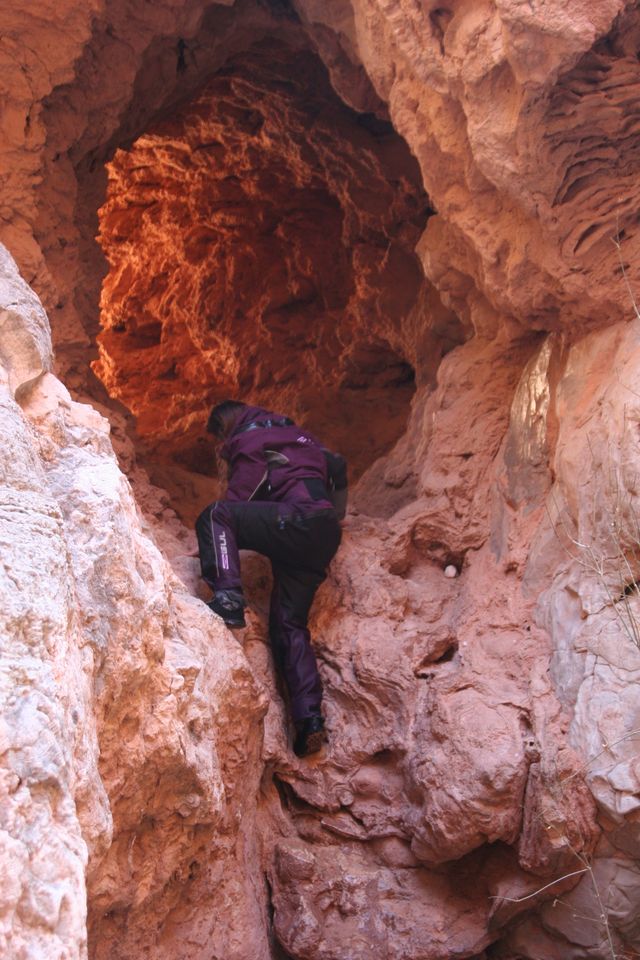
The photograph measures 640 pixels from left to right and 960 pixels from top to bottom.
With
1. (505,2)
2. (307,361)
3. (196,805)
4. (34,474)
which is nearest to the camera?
(34,474)

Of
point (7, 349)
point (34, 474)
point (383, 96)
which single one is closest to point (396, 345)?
point (383, 96)

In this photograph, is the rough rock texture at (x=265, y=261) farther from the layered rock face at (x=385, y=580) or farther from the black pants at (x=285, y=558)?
the black pants at (x=285, y=558)

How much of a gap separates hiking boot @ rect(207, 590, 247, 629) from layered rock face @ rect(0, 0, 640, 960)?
9.4 inches

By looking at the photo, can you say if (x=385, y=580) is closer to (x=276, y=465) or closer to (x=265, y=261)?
(x=276, y=465)

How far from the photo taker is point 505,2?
10.3ft

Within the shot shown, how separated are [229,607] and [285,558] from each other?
42 cm

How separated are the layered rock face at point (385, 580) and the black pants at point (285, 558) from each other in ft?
0.41

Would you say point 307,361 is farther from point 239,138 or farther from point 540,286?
point 540,286

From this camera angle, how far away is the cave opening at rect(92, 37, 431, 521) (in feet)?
21.0

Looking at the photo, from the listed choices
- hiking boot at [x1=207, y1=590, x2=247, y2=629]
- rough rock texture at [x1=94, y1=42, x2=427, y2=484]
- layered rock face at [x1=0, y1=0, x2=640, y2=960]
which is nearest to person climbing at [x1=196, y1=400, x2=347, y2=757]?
hiking boot at [x1=207, y1=590, x2=247, y2=629]

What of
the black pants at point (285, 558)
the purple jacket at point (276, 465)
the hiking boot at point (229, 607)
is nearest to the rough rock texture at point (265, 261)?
the purple jacket at point (276, 465)

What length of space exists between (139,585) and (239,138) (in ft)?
15.3

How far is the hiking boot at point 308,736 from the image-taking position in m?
3.81

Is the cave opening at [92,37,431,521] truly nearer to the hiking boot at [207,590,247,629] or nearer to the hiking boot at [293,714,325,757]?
the hiking boot at [207,590,247,629]
